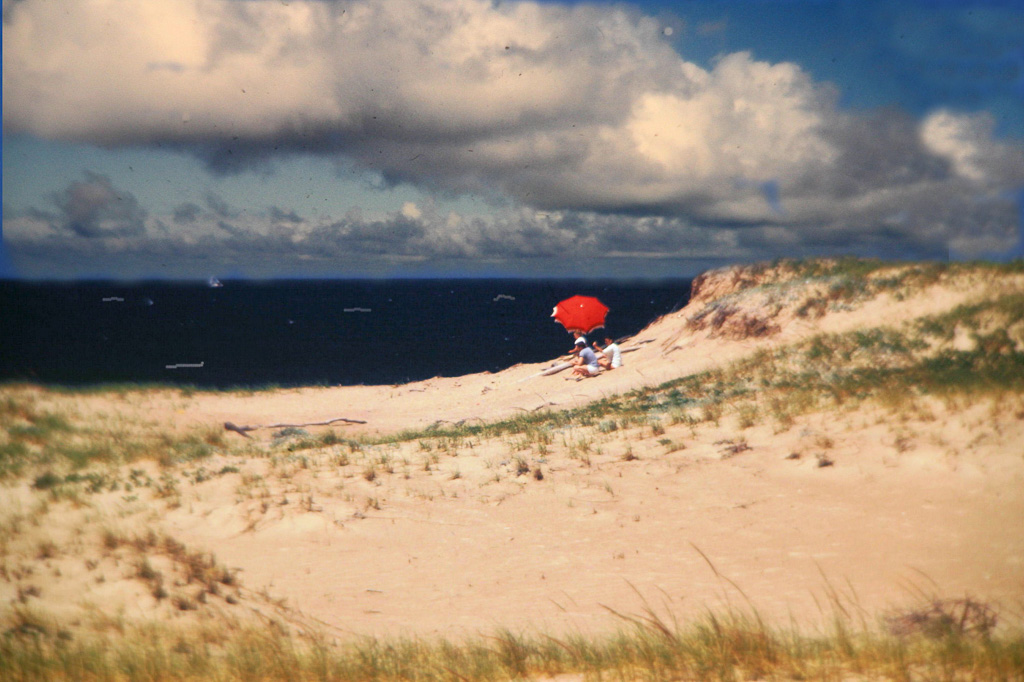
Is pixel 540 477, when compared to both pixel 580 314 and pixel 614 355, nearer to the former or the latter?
pixel 580 314

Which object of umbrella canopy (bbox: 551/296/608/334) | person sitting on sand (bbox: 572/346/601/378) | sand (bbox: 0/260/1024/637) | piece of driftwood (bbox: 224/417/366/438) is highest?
umbrella canopy (bbox: 551/296/608/334)

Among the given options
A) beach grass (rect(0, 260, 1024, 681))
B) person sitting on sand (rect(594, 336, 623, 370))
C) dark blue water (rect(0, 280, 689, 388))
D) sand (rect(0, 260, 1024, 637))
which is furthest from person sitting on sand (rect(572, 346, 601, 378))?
dark blue water (rect(0, 280, 689, 388))

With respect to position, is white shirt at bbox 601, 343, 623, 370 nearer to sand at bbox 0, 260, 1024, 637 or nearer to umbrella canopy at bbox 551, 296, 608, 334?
umbrella canopy at bbox 551, 296, 608, 334

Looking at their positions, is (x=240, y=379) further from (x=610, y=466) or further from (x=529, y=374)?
(x=610, y=466)

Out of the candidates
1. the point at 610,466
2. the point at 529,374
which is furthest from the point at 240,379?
the point at 610,466

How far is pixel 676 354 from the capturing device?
21406 mm

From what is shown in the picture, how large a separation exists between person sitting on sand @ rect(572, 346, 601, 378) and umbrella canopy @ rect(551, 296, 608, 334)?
0.79m

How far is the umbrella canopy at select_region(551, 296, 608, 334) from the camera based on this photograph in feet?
72.7

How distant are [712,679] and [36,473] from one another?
406 inches

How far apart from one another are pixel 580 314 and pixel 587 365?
187 cm

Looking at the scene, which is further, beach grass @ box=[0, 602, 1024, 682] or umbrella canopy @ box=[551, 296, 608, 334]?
umbrella canopy @ box=[551, 296, 608, 334]

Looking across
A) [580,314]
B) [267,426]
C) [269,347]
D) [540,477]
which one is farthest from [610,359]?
[269,347]

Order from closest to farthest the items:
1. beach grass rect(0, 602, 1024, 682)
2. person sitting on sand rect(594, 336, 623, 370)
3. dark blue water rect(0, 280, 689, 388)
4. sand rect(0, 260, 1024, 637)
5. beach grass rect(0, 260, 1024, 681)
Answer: beach grass rect(0, 602, 1024, 682) < beach grass rect(0, 260, 1024, 681) < sand rect(0, 260, 1024, 637) < person sitting on sand rect(594, 336, 623, 370) < dark blue water rect(0, 280, 689, 388)

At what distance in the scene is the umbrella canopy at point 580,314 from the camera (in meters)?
22.2
